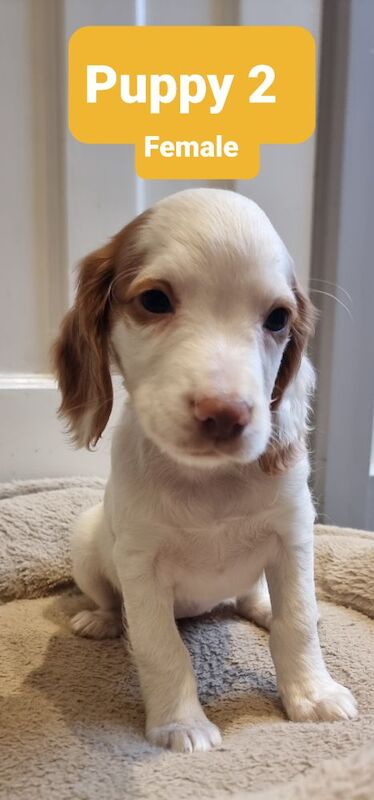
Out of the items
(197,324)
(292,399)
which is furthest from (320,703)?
(197,324)

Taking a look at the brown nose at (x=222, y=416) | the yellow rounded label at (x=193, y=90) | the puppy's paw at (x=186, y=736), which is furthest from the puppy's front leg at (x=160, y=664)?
the yellow rounded label at (x=193, y=90)

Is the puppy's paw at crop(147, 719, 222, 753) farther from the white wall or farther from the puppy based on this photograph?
the white wall

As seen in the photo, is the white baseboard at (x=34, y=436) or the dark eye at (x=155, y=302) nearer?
the dark eye at (x=155, y=302)

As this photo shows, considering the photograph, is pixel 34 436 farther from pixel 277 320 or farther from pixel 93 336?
pixel 277 320

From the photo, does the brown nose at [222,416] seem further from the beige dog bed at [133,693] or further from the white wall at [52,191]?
the white wall at [52,191]

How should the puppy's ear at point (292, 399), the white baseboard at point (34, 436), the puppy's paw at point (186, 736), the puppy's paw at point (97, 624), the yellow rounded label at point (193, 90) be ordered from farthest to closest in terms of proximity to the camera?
the white baseboard at point (34, 436) → the yellow rounded label at point (193, 90) → the puppy's paw at point (97, 624) → the puppy's ear at point (292, 399) → the puppy's paw at point (186, 736)

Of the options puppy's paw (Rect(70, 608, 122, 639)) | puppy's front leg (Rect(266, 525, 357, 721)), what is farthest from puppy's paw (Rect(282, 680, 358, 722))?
puppy's paw (Rect(70, 608, 122, 639))

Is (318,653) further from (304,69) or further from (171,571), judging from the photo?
(304,69)
